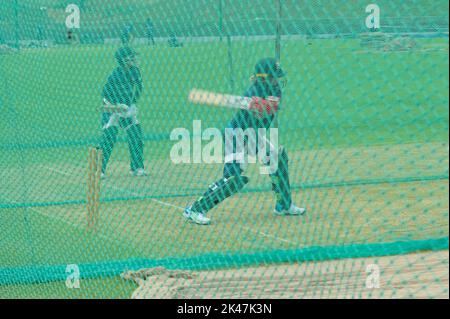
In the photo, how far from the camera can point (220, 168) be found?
1249 cm

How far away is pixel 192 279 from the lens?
7512 millimetres

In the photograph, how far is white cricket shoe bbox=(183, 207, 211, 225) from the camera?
941cm

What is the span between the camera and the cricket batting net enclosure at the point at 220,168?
7.33 meters

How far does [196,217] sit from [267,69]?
1857mm

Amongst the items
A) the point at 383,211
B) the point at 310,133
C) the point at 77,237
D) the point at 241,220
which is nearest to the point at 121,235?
the point at 77,237

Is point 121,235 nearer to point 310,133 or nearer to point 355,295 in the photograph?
point 355,295

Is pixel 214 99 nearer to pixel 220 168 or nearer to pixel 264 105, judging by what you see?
pixel 264 105

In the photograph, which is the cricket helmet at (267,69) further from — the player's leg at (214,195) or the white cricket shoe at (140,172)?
the white cricket shoe at (140,172)

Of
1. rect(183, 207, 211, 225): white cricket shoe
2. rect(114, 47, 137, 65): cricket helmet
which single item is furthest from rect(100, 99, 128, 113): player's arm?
rect(183, 207, 211, 225): white cricket shoe

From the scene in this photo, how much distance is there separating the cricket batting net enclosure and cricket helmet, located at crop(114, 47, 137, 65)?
15 cm

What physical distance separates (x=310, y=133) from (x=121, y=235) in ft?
14.5

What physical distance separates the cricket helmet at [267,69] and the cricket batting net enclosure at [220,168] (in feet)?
2.59

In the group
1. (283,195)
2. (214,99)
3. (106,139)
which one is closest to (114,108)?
(106,139)

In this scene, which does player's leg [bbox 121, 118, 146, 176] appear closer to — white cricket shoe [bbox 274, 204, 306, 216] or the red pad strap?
white cricket shoe [bbox 274, 204, 306, 216]
